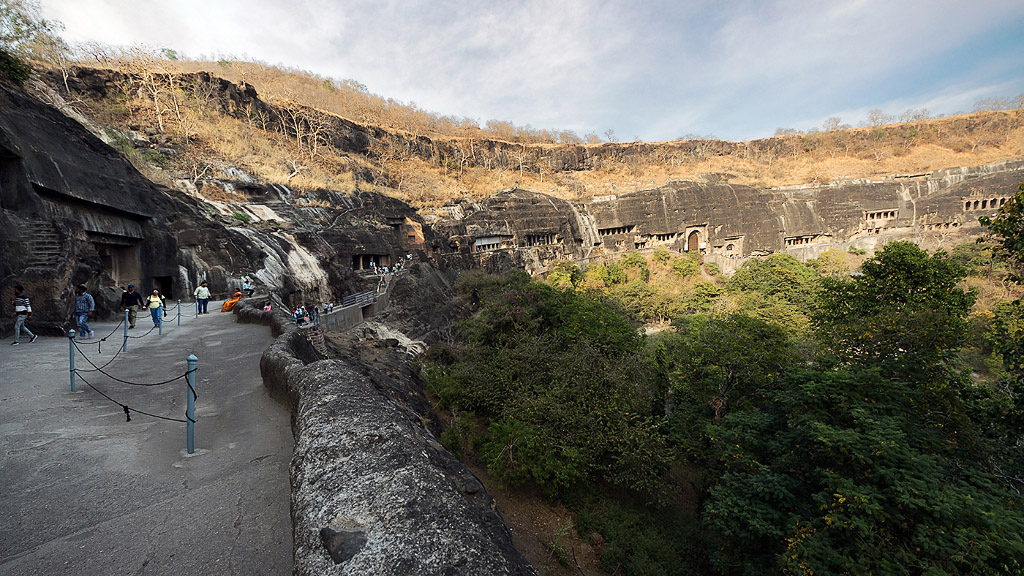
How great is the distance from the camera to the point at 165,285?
16.8m

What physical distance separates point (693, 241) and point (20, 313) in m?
47.2

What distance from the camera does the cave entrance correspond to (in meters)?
16.5

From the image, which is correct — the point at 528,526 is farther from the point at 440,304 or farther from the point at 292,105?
the point at 292,105

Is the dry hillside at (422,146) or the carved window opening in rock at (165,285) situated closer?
the carved window opening in rock at (165,285)

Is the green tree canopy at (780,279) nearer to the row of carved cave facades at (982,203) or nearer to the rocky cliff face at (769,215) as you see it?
the rocky cliff face at (769,215)

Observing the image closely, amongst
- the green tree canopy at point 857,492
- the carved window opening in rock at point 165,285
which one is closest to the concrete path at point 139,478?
the green tree canopy at point 857,492

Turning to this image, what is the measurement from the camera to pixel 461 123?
76.4m

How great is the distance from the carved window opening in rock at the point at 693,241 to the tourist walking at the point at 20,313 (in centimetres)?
4643

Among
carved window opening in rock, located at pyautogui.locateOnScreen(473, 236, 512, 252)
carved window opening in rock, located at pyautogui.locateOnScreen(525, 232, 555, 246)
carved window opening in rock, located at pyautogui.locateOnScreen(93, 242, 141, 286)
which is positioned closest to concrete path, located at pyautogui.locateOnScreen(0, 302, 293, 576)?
carved window opening in rock, located at pyautogui.locateOnScreen(93, 242, 141, 286)

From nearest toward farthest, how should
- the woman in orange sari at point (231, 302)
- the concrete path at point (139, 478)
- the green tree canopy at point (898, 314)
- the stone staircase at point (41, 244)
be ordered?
the concrete path at point (139, 478) < the green tree canopy at point (898, 314) < the stone staircase at point (41, 244) < the woman in orange sari at point (231, 302)

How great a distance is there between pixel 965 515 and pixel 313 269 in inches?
867

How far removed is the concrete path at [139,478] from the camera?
255 centimetres

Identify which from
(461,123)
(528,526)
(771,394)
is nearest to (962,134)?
(461,123)

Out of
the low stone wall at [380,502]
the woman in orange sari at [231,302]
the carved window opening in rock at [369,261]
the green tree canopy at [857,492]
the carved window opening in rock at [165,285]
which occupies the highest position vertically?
the carved window opening in rock at [369,261]
